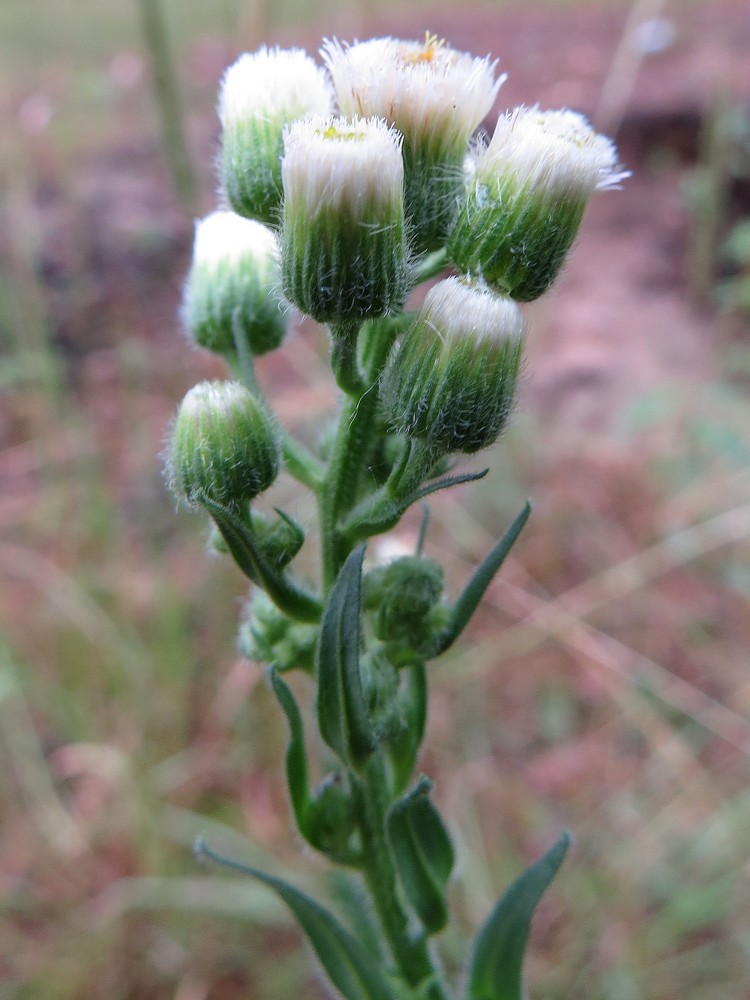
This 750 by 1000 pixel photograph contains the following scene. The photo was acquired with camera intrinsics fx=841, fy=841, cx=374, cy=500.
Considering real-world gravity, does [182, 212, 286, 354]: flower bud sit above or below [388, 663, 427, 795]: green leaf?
above

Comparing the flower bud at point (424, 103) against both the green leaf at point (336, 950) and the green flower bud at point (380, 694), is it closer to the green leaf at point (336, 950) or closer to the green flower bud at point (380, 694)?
the green flower bud at point (380, 694)

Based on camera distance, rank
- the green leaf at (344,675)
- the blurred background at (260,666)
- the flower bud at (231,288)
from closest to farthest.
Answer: the green leaf at (344,675), the flower bud at (231,288), the blurred background at (260,666)

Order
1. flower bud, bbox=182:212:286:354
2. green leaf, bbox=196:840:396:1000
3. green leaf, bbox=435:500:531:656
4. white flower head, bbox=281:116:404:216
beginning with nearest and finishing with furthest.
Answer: white flower head, bbox=281:116:404:216
green leaf, bbox=435:500:531:656
green leaf, bbox=196:840:396:1000
flower bud, bbox=182:212:286:354

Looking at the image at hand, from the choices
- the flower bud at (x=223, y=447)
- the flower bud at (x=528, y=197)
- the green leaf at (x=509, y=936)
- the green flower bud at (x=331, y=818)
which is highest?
the flower bud at (x=528, y=197)

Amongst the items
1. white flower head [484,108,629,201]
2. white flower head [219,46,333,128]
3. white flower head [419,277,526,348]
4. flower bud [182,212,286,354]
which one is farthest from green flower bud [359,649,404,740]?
white flower head [219,46,333,128]

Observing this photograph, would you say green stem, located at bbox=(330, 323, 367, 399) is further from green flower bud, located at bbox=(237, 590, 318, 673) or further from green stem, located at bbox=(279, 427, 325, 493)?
green flower bud, located at bbox=(237, 590, 318, 673)

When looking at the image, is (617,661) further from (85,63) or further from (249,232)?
(85,63)

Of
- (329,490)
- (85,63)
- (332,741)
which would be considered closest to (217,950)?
(332,741)

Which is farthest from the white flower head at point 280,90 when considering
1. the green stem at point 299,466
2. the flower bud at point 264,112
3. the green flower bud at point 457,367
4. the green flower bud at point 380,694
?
the green flower bud at point 380,694
